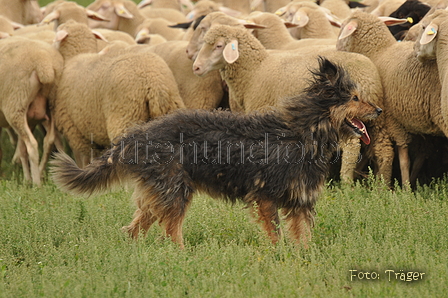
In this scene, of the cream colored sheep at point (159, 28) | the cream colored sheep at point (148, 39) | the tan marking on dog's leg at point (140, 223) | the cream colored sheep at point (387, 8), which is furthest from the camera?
the cream colored sheep at point (159, 28)

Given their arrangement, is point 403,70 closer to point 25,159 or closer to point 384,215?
point 384,215

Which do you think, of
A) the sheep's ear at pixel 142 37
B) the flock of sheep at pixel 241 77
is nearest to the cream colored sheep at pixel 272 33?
the flock of sheep at pixel 241 77

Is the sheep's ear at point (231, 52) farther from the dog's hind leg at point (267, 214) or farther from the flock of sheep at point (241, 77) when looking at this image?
the dog's hind leg at point (267, 214)

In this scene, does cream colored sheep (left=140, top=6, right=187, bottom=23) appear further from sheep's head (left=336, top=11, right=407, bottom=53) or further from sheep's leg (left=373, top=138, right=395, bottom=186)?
sheep's leg (left=373, top=138, right=395, bottom=186)

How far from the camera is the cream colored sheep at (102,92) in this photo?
25.6ft

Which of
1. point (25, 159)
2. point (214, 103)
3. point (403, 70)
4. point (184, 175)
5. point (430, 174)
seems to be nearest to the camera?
point (184, 175)

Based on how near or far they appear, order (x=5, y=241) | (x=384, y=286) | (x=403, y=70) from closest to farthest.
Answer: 1. (x=384, y=286)
2. (x=5, y=241)
3. (x=403, y=70)

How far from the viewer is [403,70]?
698 centimetres

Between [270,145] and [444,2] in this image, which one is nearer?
[270,145]

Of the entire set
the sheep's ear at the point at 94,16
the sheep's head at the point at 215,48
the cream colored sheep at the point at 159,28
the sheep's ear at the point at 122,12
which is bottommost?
the cream colored sheep at the point at 159,28

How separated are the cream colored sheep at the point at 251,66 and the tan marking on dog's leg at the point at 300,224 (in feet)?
7.19

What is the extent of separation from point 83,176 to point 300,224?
168cm

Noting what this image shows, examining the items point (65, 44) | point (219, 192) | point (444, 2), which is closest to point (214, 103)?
point (65, 44)

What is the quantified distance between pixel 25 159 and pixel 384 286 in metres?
6.42
